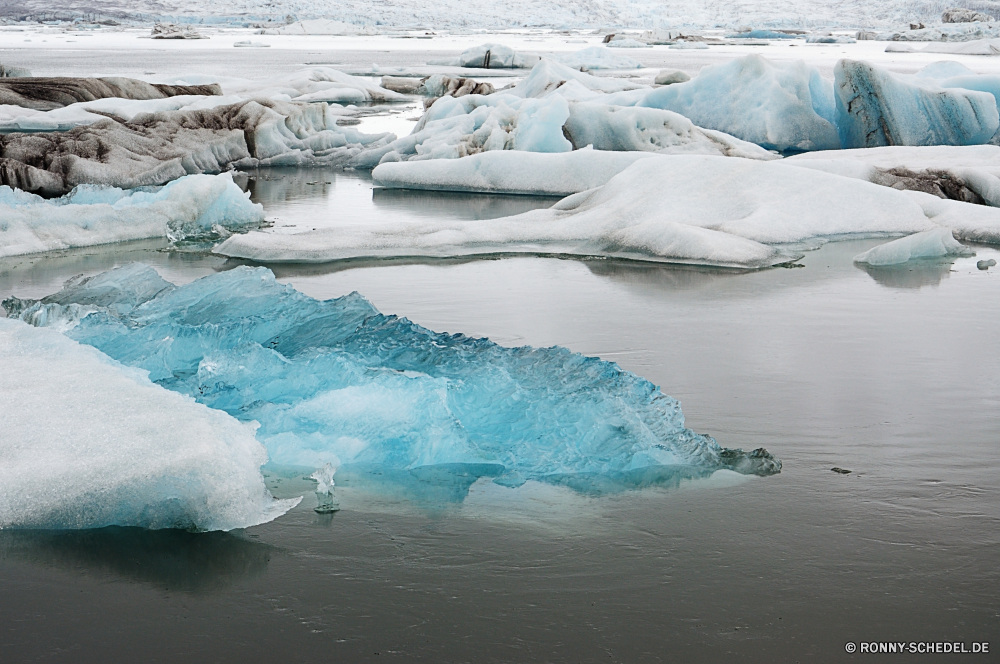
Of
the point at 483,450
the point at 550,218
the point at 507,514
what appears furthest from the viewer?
the point at 550,218

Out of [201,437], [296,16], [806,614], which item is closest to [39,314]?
[201,437]

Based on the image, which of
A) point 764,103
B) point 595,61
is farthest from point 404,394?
point 595,61

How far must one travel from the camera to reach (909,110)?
1200 centimetres

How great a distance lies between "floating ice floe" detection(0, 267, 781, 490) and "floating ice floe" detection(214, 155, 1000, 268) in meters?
2.48

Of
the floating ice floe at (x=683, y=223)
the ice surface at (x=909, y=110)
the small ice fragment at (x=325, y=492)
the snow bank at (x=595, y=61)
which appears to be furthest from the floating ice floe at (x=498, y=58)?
the small ice fragment at (x=325, y=492)

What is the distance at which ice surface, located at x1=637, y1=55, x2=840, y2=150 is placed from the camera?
505 inches

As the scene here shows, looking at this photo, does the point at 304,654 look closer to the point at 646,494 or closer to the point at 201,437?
the point at 201,437

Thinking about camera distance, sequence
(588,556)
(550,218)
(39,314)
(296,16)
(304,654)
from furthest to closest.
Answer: (296,16) < (550,218) < (39,314) < (588,556) < (304,654)

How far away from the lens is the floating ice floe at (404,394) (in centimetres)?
316

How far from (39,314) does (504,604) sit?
292 centimetres

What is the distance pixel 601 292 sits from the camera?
5.75m

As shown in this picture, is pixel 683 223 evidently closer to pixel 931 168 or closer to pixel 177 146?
pixel 931 168

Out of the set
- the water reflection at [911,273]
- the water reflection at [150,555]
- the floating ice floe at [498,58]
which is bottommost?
the water reflection at [150,555]

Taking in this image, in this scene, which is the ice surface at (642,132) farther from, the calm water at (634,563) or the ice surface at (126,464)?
the ice surface at (126,464)
